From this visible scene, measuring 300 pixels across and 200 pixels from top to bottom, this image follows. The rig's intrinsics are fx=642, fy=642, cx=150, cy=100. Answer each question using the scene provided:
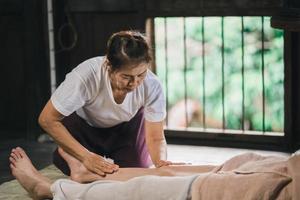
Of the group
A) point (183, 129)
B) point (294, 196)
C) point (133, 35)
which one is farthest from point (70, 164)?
point (183, 129)

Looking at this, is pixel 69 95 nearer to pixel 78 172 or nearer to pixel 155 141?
pixel 78 172

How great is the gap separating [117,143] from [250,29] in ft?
6.20

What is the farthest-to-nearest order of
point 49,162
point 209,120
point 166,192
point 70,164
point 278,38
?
point 209,120 < point 278,38 < point 49,162 < point 70,164 < point 166,192

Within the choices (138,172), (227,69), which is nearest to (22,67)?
(227,69)

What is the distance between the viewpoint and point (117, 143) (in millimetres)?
3363

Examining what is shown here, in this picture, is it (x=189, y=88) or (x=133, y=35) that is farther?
(x=189, y=88)

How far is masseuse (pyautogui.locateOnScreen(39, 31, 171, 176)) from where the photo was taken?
2.83 m

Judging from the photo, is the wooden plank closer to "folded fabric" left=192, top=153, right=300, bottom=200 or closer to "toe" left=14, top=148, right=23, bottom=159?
"toe" left=14, top=148, right=23, bottom=159

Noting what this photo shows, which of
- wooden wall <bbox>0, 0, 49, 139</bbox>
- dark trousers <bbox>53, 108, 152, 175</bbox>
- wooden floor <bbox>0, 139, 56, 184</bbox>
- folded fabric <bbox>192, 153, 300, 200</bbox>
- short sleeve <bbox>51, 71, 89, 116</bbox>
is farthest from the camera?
wooden wall <bbox>0, 0, 49, 139</bbox>

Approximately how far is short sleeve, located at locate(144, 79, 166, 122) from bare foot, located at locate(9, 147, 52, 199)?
612 mm

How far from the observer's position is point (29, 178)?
9.73 ft

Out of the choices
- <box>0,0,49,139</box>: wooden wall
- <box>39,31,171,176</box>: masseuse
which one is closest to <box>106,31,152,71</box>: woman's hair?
<box>39,31,171,176</box>: masseuse

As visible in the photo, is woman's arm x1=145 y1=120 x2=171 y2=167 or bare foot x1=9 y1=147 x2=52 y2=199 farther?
woman's arm x1=145 y1=120 x2=171 y2=167

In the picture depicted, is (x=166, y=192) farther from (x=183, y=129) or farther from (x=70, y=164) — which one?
(x=183, y=129)
